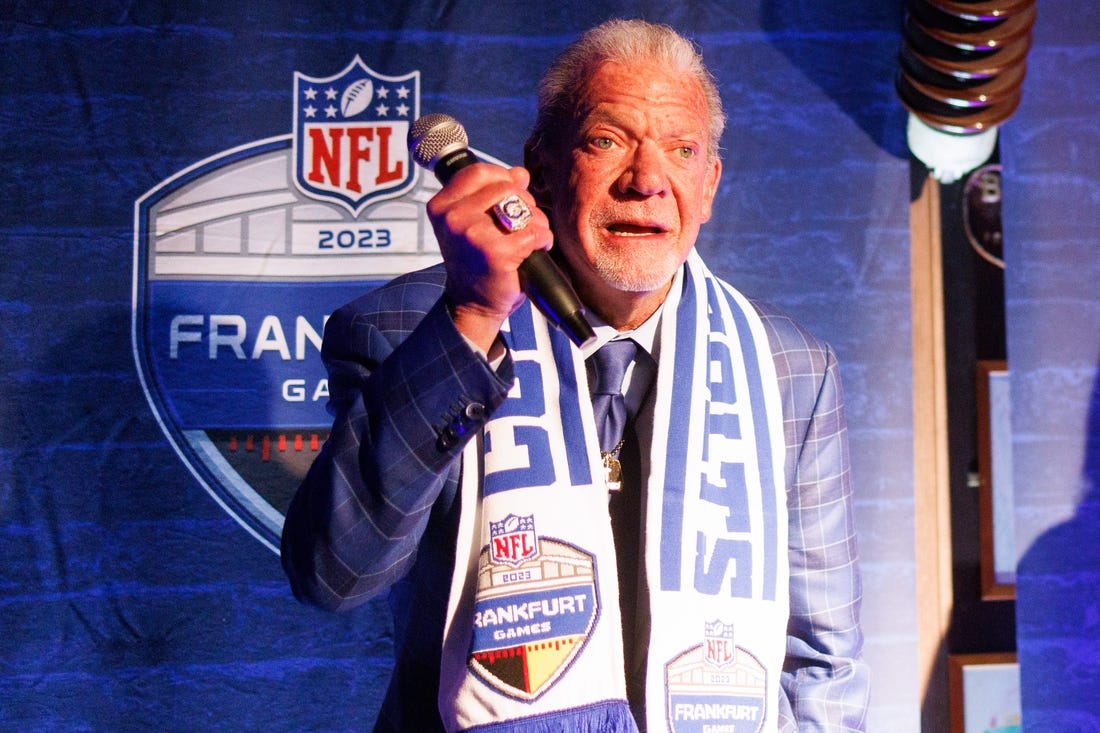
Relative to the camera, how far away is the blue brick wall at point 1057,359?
2.32 metres

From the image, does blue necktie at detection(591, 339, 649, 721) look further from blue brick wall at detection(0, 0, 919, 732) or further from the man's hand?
blue brick wall at detection(0, 0, 919, 732)

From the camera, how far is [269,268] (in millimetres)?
2303

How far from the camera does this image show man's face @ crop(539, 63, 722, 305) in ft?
4.63

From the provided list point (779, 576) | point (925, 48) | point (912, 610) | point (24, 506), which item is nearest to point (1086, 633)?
point (912, 610)

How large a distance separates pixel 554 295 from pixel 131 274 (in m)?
1.62

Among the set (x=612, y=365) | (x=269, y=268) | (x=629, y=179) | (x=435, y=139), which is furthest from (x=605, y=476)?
(x=269, y=268)

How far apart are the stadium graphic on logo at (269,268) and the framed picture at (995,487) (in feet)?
4.46

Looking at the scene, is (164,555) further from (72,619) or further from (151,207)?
(151,207)

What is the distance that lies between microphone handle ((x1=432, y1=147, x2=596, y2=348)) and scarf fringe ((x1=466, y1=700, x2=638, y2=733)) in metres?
0.53

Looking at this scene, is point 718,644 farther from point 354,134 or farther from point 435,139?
point 354,134

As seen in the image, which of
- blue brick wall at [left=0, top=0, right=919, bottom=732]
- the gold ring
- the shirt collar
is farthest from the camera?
blue brick wall at [left=0, top=0, right=919, bottom=732]

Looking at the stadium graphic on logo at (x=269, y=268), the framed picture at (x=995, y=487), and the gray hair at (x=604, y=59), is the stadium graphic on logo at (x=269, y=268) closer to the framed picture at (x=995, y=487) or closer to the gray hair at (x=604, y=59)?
the gray hair at (x=604, y=59)

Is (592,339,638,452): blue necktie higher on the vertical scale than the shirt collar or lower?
lower

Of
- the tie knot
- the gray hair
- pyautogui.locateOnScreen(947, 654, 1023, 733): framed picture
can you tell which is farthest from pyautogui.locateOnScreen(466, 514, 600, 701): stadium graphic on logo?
pyautogui.locateOnScreen(947, 654, 1023, 733): framed picture
